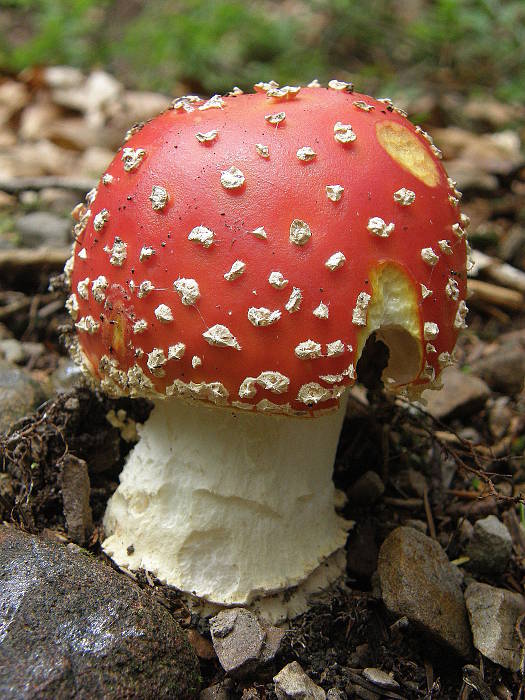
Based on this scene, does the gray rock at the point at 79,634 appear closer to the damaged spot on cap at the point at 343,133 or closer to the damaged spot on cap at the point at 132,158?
the damaged spot on cap at the point at 132,158

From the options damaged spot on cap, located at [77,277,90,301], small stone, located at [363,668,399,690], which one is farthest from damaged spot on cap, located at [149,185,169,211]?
small stone, located at [363,668,399,690]

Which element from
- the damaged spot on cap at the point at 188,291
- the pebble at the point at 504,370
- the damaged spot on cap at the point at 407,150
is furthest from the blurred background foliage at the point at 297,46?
the damaged spot on cap at the point at 188,291

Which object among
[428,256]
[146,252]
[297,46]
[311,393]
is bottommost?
[297,46]

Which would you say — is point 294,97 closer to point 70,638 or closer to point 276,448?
point 276,448

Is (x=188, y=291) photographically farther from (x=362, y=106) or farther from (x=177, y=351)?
(x=362, y=106)

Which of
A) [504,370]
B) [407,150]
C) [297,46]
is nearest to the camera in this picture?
[407,150]

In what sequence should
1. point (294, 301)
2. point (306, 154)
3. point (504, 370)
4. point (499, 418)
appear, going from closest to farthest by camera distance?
point (294, 301), point (306, 154), point (499, 418), point (504, 370)

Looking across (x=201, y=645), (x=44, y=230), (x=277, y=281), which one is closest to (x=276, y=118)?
(x=277, y=281)
